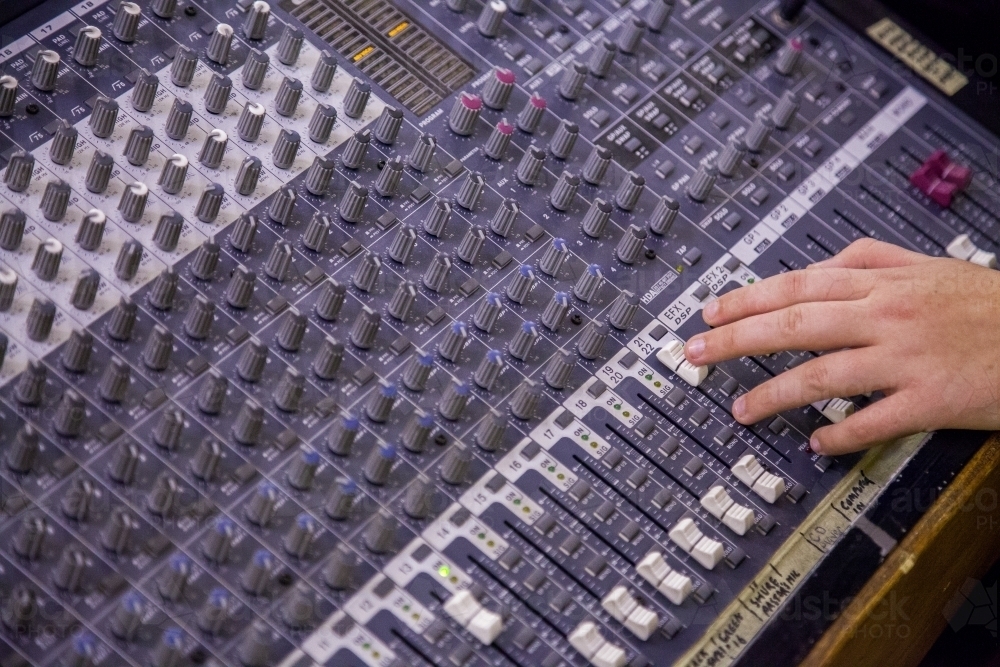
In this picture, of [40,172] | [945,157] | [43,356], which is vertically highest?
[945,157]

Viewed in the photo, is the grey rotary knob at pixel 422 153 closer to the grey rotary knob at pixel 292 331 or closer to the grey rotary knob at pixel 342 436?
the grey rotary knob at pixel 292 331

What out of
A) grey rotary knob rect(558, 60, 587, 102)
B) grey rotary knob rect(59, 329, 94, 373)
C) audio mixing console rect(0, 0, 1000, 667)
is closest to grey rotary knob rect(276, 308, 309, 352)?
audio mixing console rect(0, 0, 1000, 667)

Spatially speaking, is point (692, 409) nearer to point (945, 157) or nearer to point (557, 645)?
point (557, 645)

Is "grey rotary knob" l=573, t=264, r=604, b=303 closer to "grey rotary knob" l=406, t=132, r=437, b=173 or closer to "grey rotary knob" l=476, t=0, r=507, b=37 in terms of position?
"grey rotary knob" l=406, t=132, r=437, b=173

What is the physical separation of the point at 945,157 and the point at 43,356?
225cm

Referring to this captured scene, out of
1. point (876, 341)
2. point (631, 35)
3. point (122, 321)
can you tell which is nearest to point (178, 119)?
point (122, 321)

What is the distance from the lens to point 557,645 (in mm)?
2400

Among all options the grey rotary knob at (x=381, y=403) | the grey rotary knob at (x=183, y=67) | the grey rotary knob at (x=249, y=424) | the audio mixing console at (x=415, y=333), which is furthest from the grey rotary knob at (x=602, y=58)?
the grey rotary knob at (x=249, y=424)

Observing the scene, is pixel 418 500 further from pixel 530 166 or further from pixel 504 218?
pixel 530 166

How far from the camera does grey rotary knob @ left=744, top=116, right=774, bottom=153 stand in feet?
10.3

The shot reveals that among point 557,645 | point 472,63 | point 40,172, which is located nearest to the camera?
point 557,645

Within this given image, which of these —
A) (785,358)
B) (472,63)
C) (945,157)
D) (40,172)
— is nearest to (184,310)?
(40,172)

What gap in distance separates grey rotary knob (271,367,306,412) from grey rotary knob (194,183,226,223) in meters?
0.40

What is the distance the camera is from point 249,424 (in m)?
2.41
